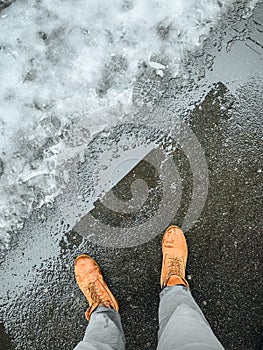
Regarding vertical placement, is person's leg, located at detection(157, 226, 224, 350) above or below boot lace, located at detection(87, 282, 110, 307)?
above

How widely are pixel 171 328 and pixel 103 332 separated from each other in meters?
0.47

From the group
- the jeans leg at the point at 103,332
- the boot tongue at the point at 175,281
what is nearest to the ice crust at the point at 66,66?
the jeans leg at the point at 103,332

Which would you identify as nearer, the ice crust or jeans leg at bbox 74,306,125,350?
jeans leg at bbox 74,306,125,350

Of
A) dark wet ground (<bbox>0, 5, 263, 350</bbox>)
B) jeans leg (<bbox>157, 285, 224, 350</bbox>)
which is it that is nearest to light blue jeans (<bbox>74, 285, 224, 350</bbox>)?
jeans leg (<bbox>157, 285, 224, 350</bbox>)

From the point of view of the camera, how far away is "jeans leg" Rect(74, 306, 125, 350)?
2.21 m

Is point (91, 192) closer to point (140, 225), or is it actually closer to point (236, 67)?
point (140, 225)

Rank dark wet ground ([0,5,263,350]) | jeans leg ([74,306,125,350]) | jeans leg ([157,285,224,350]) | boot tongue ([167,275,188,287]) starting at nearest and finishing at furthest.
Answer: jeans leg ([157,285,224,350]) < jeans leg ([74,306,125,350]) < boot tongue ([167,275,188,287]) < dark wet ground ([0,5,263,350])

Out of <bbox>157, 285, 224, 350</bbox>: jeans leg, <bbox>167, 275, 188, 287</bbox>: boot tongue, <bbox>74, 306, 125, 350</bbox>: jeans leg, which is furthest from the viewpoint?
<bbox>167, 275, 188, 287</bbox>: boot tongue

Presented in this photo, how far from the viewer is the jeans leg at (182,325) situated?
6.23 feet

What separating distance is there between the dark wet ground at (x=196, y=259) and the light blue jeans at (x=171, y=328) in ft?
0.87

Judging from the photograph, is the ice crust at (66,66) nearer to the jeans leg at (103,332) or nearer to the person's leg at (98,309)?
the person's leg at (98,309)

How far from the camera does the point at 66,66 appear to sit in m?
2.75

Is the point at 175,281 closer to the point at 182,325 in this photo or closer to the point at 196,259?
the point at 196,259

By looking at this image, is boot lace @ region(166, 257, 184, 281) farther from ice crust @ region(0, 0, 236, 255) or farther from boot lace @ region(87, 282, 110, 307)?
ice crust @ region(0, 0, 236, 255)
